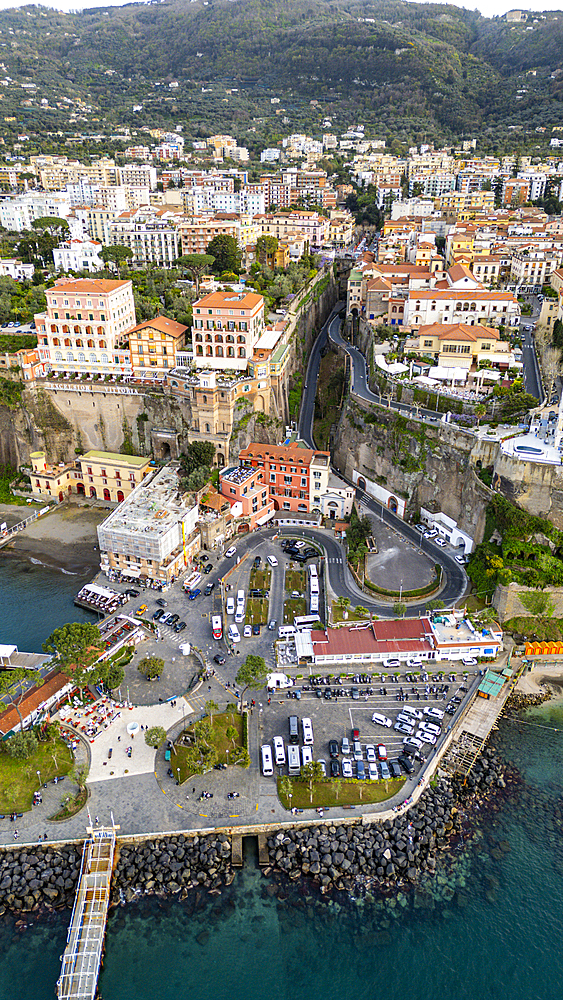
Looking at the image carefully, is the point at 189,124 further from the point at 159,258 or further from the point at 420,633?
the point at 420,633

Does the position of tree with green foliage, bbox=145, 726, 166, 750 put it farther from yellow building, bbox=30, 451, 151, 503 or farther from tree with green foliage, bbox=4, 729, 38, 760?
yellow building, bbox=30, 451, 151, 503

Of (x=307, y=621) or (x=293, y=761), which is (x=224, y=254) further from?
(x=293, y=761)

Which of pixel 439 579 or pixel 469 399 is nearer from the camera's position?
pixel 439 579

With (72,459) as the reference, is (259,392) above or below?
above

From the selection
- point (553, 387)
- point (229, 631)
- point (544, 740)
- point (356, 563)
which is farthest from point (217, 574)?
point (553, 387)

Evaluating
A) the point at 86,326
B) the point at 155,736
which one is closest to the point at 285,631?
the point at 155,736
